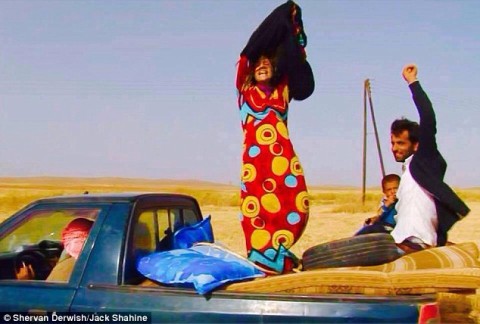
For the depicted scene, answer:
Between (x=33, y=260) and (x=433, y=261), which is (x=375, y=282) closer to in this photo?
(x=433, y=261)

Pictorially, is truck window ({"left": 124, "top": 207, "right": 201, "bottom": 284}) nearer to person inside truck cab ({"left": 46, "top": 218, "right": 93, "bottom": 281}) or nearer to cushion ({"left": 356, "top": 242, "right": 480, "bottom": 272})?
person inside truck cab ({"left": 46, "top": 218, "right": 93, "bottom": 281})

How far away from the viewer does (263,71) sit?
4.00 metres

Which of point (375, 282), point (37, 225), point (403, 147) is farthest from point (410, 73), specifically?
point (37, 225)

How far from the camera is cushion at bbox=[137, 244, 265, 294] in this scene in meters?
3.22

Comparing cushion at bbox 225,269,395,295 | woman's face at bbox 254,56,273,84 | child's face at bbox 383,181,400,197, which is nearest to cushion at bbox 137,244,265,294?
cushion at bbox 225,269,395,295

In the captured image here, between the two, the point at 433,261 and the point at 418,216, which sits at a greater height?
the point at 418,216

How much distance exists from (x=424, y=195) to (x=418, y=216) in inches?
5.5

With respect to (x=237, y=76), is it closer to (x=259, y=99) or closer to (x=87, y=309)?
(x=259, y=99)

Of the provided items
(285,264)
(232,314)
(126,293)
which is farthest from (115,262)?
(285,264)

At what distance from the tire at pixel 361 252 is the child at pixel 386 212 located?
3.78 feet

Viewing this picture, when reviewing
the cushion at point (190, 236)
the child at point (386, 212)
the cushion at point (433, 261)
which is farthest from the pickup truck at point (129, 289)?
the child at point (386, 212)

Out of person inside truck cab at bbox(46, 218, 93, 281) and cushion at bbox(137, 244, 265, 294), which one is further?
person inside truck cab at bbox(46, 218, 93, 281)

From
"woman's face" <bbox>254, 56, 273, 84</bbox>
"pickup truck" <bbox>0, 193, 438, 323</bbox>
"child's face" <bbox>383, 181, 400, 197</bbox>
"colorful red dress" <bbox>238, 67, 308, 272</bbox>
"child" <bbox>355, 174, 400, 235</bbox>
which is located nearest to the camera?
"pickup truck" <bbox>0, 193, 438, 323</bbox>

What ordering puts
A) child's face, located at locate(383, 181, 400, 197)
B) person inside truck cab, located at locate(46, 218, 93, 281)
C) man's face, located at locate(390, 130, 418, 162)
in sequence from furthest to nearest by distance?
child's face, located at locate(383, 181, 400, 197) → man's face, located at locate(390, 130, 418, 162) → person inside truck cab, located at locate(46, 218, 93, 281)
